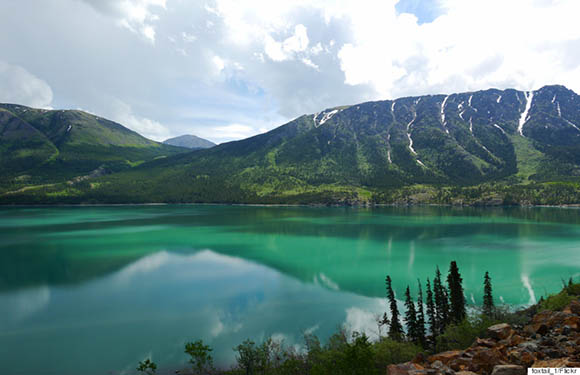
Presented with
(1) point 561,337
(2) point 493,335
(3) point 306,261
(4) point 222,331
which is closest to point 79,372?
(4) point 222,331

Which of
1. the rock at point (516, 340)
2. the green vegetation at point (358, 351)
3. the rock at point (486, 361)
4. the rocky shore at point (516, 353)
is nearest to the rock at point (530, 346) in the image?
the rocky shore at point (516, 353)

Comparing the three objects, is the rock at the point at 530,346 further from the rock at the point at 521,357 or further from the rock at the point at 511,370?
the rock at the point at 511,370

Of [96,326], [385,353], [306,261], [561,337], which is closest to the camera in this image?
[561,337]

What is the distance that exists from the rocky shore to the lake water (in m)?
17.0

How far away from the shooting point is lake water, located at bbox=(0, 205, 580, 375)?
35500mm

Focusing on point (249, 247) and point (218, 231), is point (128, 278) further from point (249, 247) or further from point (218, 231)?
point (218, 231)

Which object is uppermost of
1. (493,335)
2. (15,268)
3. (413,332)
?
(493,335)

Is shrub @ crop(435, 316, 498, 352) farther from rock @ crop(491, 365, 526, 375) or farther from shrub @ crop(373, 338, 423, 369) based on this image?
rock @ crop(491, 365, 526, 375)

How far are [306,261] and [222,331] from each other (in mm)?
39658

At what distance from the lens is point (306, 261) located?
7575 cm

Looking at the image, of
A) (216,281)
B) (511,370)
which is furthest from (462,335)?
(216,281)

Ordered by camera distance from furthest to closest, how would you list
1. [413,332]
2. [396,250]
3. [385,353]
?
[396,250] < [413,332] < [385,353]

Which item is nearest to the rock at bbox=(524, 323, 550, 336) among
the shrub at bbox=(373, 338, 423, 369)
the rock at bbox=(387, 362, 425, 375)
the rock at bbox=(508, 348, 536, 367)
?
the rock at bbox=(508, 348, 536, 367)

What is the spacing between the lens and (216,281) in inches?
2387
